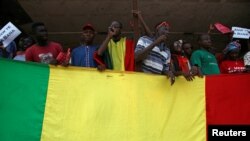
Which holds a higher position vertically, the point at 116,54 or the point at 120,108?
the point at 116,54

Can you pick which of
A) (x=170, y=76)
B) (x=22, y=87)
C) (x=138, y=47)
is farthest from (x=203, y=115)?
(x=22, y=87)

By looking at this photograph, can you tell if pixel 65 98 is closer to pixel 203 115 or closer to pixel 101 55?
pixel 101 55

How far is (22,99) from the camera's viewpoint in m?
5.01

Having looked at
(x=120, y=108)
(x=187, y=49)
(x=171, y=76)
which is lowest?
(x=120, y=108)

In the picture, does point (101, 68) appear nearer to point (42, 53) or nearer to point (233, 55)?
point (42, 53)

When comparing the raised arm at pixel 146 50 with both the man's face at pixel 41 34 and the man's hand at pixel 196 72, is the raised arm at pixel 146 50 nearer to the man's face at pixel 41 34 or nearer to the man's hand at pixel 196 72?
the man's hand at pixel 196 72

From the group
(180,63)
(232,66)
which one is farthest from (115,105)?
(232,66)

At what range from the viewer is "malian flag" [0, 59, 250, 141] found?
5.00m

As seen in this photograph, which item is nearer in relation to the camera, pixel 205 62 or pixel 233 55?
pixel 205 62

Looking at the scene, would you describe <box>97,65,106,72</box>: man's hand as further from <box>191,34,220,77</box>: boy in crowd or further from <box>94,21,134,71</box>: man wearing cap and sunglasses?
<box>191,34,220,77</box>: boy in crowd

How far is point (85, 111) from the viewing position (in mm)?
5164

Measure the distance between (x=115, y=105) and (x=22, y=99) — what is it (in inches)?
37.9

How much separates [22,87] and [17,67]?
217 millimetres

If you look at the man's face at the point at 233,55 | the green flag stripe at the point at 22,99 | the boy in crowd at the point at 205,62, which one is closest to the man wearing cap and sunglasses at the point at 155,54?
the boy in crowd at the point at 205,62
